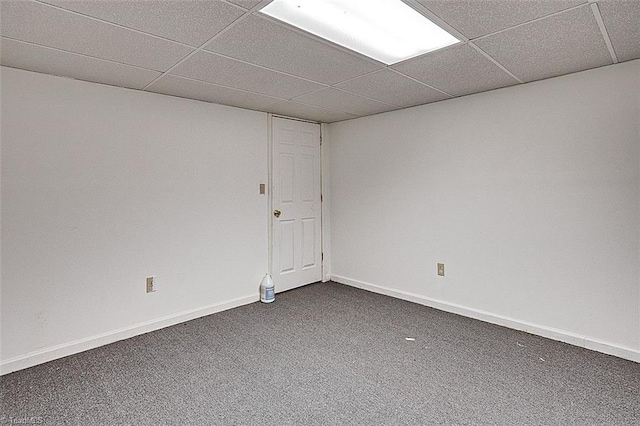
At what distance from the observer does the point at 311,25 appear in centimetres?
191

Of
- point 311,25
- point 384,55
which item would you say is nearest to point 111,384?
point 311,25

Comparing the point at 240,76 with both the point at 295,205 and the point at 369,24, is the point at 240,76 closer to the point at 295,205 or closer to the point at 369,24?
the point at 369,24

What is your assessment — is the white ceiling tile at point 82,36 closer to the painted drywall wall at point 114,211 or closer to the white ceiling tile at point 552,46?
the painted drywall wall at point 114,211

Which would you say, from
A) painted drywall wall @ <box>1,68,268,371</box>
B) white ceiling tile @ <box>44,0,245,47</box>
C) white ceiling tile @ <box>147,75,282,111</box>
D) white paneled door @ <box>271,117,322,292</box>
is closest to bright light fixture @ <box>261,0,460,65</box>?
white ceiling tile @ <box>44,0,245,47</box>

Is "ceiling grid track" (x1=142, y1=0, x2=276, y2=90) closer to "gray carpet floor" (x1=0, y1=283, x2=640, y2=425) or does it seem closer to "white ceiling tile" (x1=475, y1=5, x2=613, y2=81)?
"white ceiling tile" (x1=475, y1=5, x2=613, y2=81)

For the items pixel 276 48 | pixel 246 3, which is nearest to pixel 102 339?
pixel 276 48

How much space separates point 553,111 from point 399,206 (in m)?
1.65

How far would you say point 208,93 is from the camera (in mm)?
3100

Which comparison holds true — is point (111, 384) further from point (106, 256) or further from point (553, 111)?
point (553, 111)

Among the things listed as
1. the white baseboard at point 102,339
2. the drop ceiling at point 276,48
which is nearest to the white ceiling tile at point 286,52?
the drop ceiling at point 276,48

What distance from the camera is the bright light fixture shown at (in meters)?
1.76

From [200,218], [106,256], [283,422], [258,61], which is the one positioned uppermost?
[258,61]

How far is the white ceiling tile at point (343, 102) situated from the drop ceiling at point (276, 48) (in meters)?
0.04

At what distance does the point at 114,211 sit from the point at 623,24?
3.57 m
